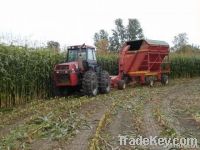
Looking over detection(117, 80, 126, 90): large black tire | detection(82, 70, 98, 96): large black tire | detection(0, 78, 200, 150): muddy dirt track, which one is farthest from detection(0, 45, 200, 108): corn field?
detection(117, 80, 126, 90): large black tire

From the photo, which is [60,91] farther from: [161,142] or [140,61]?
[161,142]

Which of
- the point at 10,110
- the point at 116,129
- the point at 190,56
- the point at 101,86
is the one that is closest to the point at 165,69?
the point at 101,86

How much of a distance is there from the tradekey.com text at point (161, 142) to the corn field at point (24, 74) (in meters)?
7.20

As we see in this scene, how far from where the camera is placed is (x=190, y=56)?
35.2 m

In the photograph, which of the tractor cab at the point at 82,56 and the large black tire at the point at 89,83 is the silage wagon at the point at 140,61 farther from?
the large black tire at the point at 89,83

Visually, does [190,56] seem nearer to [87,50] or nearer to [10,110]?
[87,50]

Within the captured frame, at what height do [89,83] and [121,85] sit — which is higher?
[89,83]

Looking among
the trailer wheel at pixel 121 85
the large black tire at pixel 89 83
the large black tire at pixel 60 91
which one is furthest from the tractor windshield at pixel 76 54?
the trailer wheel at pixel 121 85

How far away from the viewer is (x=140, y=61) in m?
21.7

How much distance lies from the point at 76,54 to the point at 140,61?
620 centimetres

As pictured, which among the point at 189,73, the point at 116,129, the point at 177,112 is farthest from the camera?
the point at 189,73

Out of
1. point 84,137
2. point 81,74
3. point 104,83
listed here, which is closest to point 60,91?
point 81,74

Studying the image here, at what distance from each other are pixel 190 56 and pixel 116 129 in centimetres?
2790

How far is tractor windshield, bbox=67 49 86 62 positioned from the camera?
53.3 ft
